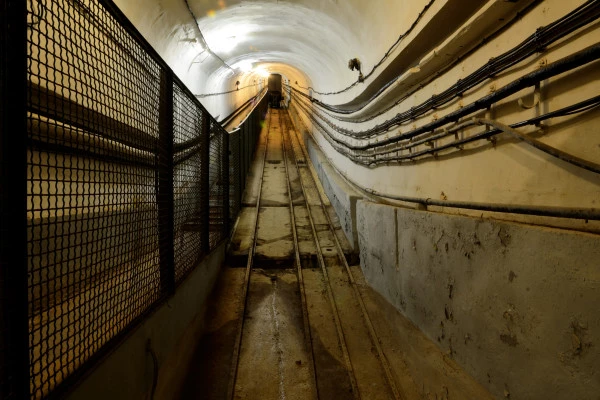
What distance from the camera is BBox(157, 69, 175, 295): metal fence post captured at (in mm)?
2742

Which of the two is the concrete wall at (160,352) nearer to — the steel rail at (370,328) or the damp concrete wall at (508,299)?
the steel rail at (370,328)

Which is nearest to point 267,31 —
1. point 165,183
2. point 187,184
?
point 187,184

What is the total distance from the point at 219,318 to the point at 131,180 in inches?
103

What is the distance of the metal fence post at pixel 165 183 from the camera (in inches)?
108

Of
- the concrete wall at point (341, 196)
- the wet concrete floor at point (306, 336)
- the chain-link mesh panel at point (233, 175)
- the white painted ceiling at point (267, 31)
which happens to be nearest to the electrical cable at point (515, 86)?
the white painted ceiling at point (267, 31)

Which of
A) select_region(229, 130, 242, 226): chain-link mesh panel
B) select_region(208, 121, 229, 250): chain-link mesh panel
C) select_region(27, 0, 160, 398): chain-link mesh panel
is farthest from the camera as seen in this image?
select_region(229, 130, 242, 226): chain-link mesh panel

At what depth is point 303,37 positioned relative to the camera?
813cm

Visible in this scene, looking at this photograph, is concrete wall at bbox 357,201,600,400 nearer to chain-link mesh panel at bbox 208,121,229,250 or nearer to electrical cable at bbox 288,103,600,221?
electrical cable at bbox 288,103,600,221

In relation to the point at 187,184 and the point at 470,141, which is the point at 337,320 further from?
the point at 470,141

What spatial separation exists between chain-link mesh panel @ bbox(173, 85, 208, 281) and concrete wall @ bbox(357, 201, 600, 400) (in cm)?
251

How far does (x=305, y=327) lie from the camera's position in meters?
4.06

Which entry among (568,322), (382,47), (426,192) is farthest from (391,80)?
(568,322)

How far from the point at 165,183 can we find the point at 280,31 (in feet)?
22.2

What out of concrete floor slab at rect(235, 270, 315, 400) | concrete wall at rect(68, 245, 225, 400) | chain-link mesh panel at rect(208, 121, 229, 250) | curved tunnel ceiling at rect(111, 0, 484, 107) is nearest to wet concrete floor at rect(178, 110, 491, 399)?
concrete floor slab at rect(235, 270, 315, 400)
